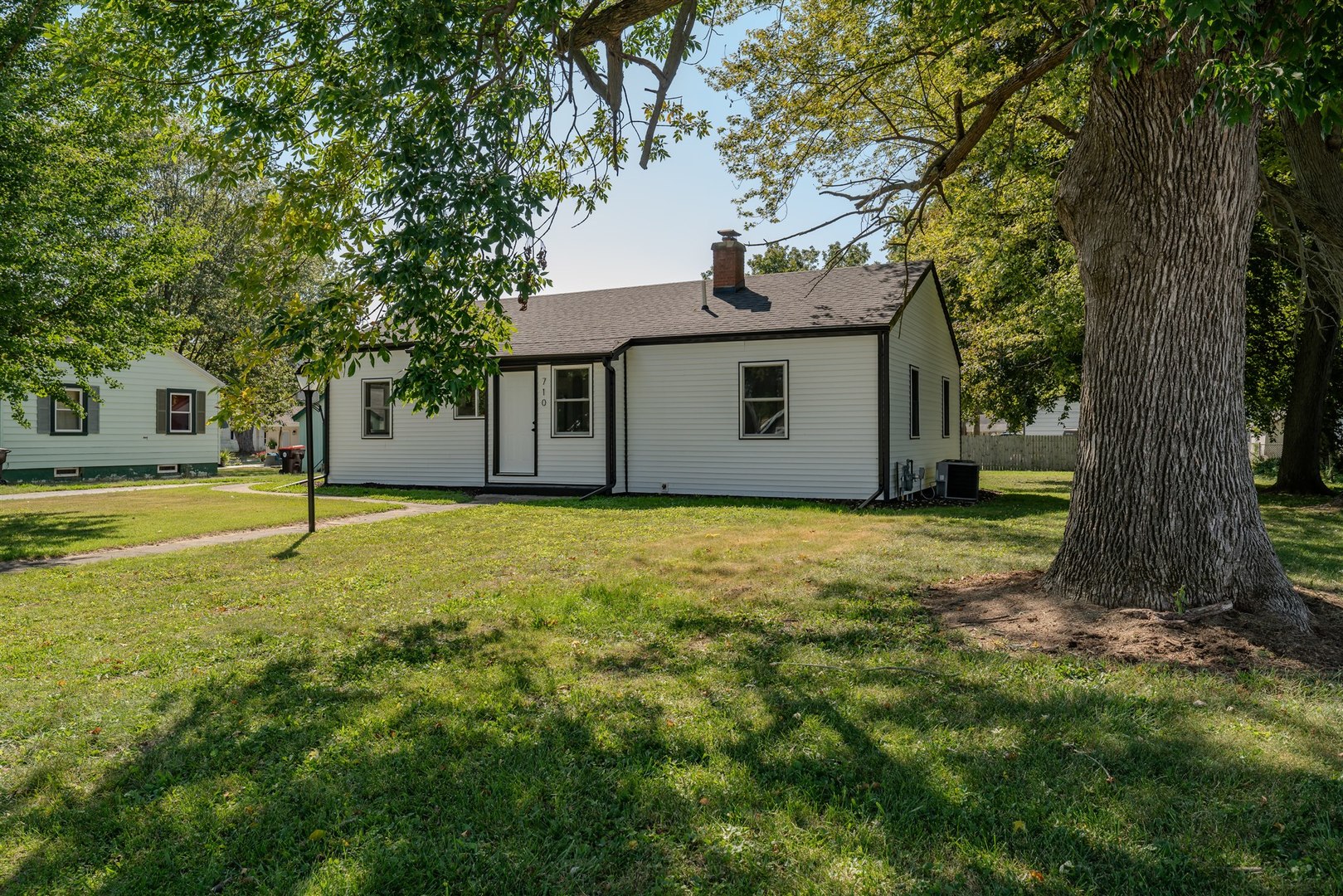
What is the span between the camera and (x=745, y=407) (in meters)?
14.6

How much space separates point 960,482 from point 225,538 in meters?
12.6

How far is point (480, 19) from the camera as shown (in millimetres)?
5879

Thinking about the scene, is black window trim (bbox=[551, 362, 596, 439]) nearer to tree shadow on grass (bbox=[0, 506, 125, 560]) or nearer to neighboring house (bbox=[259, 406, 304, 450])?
tree shadow on grass (bbox=[0, 506, 125, 560])

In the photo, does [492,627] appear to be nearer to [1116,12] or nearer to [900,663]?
[900,663]

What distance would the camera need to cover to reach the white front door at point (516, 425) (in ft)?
52.0

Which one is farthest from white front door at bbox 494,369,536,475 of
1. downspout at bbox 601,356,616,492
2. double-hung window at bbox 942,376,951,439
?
double-hung window at bbox 942,376,951,439

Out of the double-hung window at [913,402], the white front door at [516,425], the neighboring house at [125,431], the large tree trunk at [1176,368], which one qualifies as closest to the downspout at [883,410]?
the double-hung window at [913,402]

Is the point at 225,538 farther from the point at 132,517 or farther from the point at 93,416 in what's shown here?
the point at 93,416

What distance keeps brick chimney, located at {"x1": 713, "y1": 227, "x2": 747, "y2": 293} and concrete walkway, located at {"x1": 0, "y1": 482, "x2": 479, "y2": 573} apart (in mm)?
7311

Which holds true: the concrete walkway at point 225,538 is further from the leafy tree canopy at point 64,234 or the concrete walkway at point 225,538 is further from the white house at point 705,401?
the leafy tree canopy at point 64,234

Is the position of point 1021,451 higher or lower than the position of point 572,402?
lower

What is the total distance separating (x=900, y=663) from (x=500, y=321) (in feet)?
14.3

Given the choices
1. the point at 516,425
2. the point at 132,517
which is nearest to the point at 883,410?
the point at 516,425

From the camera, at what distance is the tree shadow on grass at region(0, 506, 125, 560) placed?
831cm
